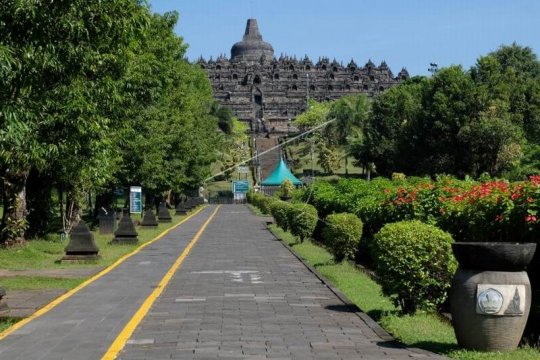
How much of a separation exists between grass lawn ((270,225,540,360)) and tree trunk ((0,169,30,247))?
8919 mm

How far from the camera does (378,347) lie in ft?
26.7

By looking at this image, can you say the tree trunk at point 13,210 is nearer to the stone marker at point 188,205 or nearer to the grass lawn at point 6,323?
the grass lawn at point 6,323

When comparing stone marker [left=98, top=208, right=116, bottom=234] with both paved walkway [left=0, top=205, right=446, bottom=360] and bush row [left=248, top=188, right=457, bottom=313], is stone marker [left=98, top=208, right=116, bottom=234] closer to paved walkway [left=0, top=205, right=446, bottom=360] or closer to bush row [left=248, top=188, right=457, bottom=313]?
paved walkway [left=0, top=205, right=446, bottom=360]

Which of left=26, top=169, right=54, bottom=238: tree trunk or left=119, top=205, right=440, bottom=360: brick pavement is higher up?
left=26, top=169, right=54, bottom=238: tree trunk

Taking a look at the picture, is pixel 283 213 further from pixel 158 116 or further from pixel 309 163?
pixel 309 163

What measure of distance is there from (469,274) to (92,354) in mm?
3779

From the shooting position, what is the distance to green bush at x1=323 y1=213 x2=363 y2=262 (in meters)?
18.3

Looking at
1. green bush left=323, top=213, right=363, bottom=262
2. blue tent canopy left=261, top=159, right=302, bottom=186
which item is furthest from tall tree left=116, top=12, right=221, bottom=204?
blue tent canopy left=261, top=159, right=302, bottom=186

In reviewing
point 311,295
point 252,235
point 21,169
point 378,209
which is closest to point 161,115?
point 252,235

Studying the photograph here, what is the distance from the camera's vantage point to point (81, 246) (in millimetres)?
18750

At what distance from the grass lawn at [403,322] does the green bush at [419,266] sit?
316 mm

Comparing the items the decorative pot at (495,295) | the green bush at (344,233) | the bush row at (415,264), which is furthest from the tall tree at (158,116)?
the decorative pot at (495,295)

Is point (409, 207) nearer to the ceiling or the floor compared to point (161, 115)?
nearer to the floor

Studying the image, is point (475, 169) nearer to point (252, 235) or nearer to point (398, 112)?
point (398, 112)
